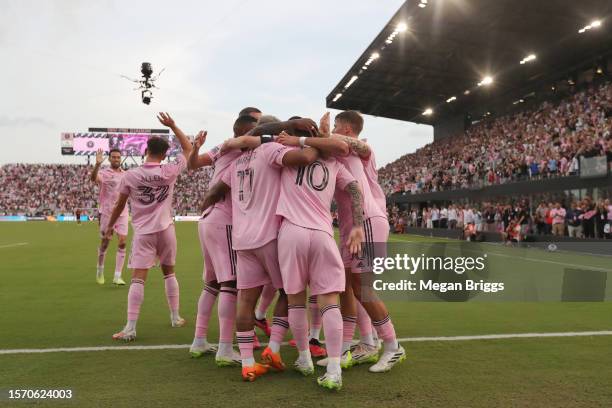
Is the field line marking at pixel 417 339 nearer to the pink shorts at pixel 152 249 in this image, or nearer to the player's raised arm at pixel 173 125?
A: the pink shorts at pixel 152 249

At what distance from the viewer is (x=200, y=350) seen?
480 cm

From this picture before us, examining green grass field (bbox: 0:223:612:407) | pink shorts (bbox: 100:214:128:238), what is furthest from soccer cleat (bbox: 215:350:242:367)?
pink shorts (bbox: 100:214:128:238)

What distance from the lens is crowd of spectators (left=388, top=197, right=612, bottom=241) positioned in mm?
17156

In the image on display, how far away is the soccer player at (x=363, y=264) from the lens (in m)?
4.35

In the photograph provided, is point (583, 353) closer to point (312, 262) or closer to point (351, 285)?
point (351, 285)

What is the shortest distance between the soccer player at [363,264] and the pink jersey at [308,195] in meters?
0.42

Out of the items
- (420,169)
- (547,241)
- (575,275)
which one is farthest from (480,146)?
(575,275)

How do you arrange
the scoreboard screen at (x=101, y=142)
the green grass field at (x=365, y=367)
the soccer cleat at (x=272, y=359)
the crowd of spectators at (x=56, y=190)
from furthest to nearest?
the scoreboard screen at (x=101, y=142), the crowd of spectators at (x=56, y=190), the soccer cleat at (x=272, y=359), the green grass field at (x=365, y=367)

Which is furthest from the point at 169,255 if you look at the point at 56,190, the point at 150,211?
the point at 56,190

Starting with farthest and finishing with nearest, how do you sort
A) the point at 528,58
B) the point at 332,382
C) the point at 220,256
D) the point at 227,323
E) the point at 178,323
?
the point at 528,58
the point at 178,323
the point at 220,256
the point at 227,323
the point at 332,382

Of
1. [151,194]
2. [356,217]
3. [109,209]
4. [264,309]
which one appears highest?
[151,194]

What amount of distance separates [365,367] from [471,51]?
94.5 feet

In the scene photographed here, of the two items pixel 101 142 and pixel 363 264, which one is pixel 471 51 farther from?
pixel 101 142

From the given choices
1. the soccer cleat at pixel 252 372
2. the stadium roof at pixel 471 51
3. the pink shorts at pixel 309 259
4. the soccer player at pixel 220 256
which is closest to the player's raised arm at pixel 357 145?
the pink shorts at pixel 309 259
